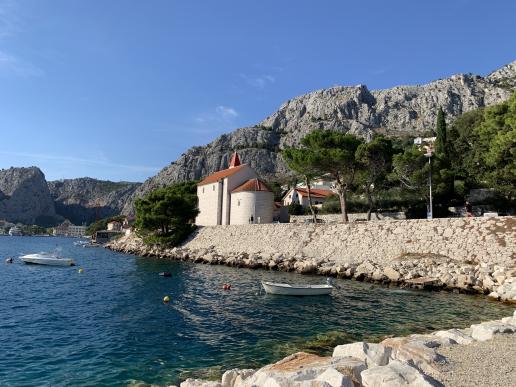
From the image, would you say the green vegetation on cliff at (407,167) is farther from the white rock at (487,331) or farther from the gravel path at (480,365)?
the gravel path at (480,365)

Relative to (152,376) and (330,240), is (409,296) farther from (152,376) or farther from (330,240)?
(152,376)

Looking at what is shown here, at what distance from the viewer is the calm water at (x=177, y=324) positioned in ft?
33.8

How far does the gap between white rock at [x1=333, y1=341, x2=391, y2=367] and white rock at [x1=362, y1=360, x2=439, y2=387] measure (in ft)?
3.90

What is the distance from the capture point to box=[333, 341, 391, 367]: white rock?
7.63 m

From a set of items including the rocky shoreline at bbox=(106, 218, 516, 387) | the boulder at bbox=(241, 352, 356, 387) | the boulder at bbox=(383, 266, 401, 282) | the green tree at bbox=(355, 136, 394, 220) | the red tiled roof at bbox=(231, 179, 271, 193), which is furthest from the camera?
the red tiled roof at bbox=(231, 179, 271, 193)

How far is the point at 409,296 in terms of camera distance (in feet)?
69.3

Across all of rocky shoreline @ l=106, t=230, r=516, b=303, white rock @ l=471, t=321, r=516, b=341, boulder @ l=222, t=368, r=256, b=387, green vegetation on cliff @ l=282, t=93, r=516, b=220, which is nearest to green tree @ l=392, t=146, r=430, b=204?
green vegetation on cliff @ l=282, t=93, r=516, b=220

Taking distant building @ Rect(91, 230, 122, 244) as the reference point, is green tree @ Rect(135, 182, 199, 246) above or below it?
above

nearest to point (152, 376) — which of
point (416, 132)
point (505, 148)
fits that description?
point (505, 148)

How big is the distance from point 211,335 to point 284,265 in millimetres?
20257

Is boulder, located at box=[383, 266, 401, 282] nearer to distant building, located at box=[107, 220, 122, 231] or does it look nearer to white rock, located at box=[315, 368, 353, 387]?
white rock, located at box=[315, 368, 353, 387]

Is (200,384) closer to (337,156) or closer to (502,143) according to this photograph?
(502,143)

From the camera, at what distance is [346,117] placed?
153375mm

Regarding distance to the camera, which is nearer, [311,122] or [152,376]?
[152,376]
